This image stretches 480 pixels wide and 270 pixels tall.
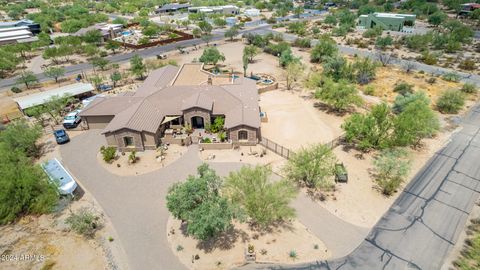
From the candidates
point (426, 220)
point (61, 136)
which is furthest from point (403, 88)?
point (61, 136)

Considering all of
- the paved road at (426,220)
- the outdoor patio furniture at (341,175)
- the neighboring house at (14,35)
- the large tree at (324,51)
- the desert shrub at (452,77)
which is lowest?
the paved road at (426,220)

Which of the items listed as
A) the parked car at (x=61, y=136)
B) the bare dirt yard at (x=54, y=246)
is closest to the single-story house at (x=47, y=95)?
the parked car at (x=61, y=136)

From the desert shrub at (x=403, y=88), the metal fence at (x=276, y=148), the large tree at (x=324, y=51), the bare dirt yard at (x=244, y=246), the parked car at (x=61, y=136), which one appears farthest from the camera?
the large tree at (x=324, y=51)

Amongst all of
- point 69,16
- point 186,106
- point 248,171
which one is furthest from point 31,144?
point 69,16

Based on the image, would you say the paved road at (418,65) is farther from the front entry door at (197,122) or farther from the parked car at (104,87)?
the parked car at (104,87)

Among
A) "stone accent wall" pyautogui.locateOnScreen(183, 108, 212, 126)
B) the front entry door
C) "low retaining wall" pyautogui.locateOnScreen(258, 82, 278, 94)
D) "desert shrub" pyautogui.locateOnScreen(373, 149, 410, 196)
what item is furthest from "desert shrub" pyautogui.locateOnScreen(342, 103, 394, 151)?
"low retaining wall" pyautogui.locateOnScreen(258, 82, 278, 94)

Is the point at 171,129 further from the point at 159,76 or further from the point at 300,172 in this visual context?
the point at 300,172
